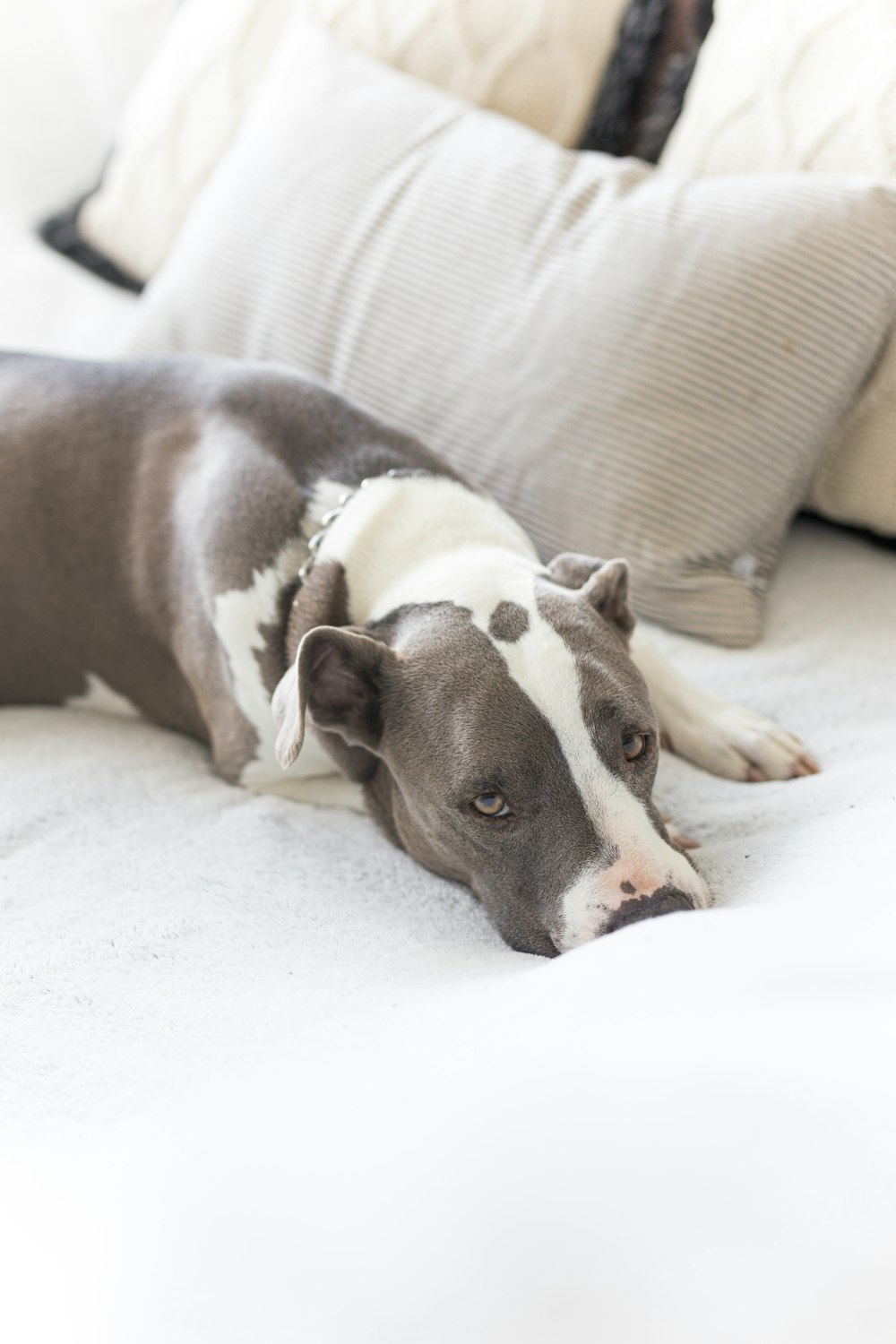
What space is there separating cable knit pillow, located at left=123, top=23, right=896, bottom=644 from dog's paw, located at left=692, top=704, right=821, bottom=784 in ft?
0.77

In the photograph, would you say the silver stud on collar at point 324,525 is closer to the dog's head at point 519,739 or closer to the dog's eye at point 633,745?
the dog's head at point 519,739

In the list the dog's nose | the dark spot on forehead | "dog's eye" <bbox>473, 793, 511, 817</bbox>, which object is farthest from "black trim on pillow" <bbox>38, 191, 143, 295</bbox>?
the dog's nose

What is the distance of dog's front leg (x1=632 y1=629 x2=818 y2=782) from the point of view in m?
1.61

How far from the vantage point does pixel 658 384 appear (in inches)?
71.9

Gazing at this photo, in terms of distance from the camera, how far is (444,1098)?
90cm

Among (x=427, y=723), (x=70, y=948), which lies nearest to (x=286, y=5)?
(x=427, y=723)

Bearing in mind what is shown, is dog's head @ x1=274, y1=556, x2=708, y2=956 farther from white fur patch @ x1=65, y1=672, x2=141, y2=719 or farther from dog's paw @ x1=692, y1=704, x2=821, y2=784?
white fur patch @ x1=65, y1=672, x2=141, y2=719

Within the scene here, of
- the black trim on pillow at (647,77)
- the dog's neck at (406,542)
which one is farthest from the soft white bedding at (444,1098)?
the black trim on pillow at (647,77)

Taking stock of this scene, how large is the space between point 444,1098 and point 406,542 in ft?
2.91

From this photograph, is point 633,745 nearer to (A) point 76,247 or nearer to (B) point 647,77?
(B) point 647,77

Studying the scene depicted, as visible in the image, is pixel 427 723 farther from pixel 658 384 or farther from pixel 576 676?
pixel 658 384

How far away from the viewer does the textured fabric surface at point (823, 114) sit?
71.6 inches

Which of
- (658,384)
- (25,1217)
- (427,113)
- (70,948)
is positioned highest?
(427,113)

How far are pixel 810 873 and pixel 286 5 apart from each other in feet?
6.59
